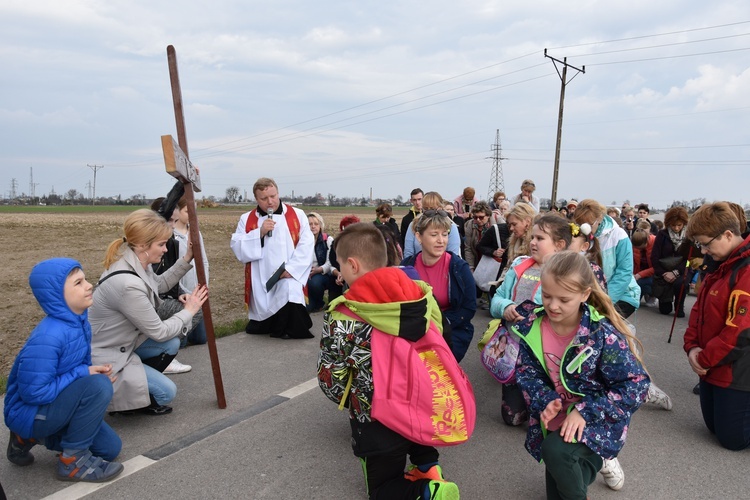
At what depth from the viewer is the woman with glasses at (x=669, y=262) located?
8711 mm

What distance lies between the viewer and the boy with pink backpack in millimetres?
2746

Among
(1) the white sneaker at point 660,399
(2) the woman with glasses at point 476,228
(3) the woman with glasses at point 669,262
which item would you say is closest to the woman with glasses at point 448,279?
(1) the white sneaker at point 660,399

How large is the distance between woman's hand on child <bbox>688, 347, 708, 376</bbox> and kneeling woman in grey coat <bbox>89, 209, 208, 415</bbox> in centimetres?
365

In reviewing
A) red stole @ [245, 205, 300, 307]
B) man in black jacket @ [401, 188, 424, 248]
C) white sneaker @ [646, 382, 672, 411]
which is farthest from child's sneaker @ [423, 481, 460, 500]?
man in black jacket @ [401, 188, 424, 248]

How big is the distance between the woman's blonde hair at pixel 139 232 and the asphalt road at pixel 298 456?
4.23 ft

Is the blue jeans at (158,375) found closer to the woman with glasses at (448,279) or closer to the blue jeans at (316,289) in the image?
the woman with glasses at (448,279)

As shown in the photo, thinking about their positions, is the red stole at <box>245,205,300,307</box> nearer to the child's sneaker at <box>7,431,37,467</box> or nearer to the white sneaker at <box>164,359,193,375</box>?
the white sneaker at <box>164,359,193,375</box>

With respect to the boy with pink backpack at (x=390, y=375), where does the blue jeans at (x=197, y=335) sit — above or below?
below

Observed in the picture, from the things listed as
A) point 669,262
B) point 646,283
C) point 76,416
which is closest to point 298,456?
point 76,416

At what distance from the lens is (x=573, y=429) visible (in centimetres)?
274

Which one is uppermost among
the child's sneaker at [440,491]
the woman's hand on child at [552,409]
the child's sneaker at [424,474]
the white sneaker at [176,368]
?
the woman's hand on child at [552,409]

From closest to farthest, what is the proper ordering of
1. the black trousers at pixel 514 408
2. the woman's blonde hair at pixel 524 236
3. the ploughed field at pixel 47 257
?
1. the black trousers at pixel 514 408
2. the woman's blonde hair at pixel 524 236
3. the ploughed field at pixel 47 257

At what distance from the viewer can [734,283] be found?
3805mm

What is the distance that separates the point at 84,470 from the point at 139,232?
162 cm
